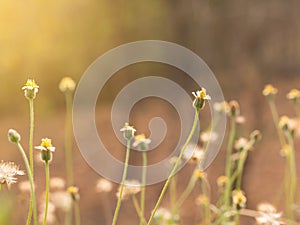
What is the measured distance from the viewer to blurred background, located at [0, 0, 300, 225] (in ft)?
5.48

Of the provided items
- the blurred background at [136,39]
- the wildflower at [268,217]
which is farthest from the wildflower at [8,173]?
the blurred background at [136,39]

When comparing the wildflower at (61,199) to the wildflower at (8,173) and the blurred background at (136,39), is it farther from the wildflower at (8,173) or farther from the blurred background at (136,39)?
the blurred background at (136,39)

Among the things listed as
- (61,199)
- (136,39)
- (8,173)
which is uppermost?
(136,39)

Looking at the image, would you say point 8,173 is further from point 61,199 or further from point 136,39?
point 136,39

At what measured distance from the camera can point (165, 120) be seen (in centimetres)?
177

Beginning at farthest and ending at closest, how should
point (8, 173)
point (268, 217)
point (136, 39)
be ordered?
point (136, 39), point (268, 217), point (8, 173)

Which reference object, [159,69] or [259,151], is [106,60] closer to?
[159,69]

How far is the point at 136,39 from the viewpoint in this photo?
183cm

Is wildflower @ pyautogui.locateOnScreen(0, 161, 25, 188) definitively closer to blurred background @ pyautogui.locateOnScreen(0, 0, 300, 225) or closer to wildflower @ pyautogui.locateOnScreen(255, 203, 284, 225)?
wildflower @ pyautogui.locateOnScreen(255, 203, 284, 225)

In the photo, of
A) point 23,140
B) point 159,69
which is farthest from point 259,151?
point 23,140

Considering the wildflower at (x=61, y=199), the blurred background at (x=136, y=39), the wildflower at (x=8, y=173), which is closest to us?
the wildflower at (x=8, y=173)

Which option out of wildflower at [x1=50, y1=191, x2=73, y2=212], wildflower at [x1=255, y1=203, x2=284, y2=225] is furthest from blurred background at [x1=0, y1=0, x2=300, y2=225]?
wildflower at [x1=255, y1=203, x2=284, y2=225]

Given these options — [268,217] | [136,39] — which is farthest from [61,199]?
[136,39]

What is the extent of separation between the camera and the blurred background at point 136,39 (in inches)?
65.8
